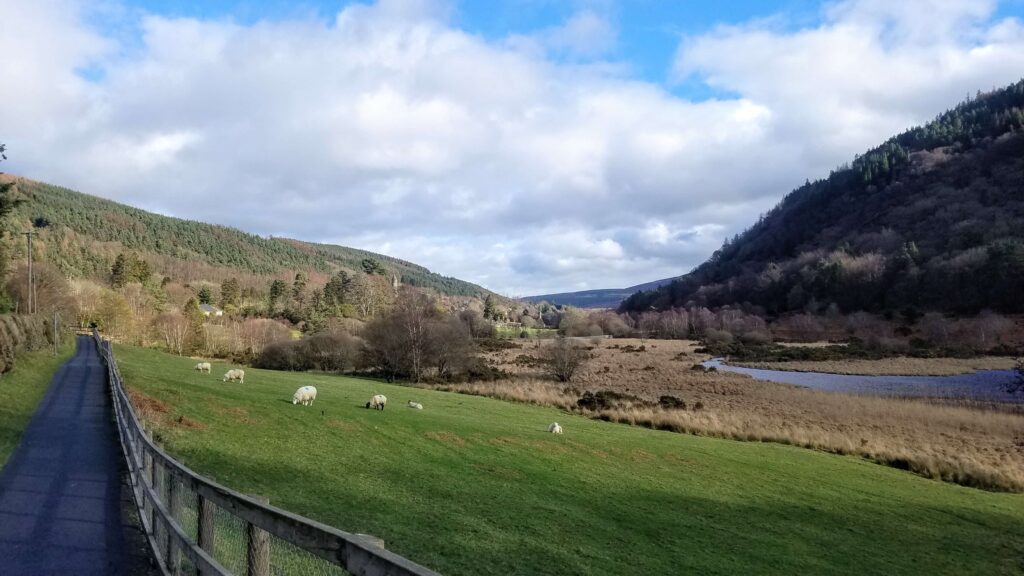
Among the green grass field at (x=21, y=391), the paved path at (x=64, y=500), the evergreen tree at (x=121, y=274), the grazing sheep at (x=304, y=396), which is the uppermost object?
the evergreen tree at (x=121, y=274)

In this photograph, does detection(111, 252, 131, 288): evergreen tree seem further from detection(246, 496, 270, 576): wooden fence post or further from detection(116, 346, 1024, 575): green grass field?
detection(246, 496, 270, 576): wooden fence post

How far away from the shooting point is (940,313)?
114625mm

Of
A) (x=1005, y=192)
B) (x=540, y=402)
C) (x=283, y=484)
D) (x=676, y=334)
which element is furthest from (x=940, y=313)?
(x=283, y=484)

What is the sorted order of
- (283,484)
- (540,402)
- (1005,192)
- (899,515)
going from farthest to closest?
(1005,192) → (540,402) → (899,515) → (283,484)


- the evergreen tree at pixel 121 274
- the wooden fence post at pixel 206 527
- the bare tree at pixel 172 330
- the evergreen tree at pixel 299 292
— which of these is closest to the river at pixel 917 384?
the wooden fence post at pixel 206 527

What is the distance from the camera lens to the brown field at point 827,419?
27.2m

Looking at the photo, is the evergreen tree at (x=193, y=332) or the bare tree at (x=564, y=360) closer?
the bare tree at (x=564, y=360)

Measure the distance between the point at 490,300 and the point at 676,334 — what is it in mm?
56262

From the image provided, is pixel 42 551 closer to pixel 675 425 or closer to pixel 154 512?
pixel 154 512

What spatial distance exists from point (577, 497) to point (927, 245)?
16436cm

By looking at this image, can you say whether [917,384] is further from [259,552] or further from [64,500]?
[259,552]

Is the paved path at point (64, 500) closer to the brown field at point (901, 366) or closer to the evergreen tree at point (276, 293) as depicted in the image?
the brown field at point (901, 366)

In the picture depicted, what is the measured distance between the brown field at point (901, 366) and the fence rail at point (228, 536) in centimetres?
8265

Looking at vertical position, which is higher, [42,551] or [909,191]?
[909,191]
